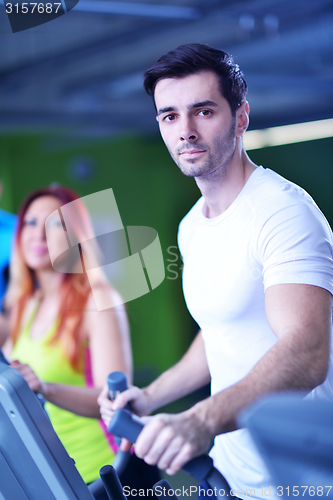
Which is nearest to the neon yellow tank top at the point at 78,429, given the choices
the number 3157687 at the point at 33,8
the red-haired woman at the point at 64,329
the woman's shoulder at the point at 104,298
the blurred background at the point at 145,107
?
the red-haired woman at the point at 64,329

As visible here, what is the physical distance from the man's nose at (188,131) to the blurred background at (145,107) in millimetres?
155

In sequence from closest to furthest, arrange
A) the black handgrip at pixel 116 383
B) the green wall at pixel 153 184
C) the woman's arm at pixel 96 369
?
the black handgrip at pixel 116 383 < the green wall at pixel 153 184 < the woman's arm at pixel 96 369

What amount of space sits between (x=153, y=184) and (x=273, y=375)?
755mm

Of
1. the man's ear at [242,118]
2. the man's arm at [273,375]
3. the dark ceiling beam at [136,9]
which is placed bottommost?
→ the man's arm at [273,375]

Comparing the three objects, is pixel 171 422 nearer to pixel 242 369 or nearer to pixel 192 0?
pixel 242 369

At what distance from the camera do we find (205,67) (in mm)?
983

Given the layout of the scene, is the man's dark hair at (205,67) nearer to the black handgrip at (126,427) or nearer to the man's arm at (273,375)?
the man's arm at (273,375)

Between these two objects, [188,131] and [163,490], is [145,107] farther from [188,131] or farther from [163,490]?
[163,490]

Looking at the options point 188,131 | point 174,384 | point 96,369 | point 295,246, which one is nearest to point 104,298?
point 96,369

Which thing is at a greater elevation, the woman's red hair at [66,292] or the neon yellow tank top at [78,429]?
the woman's red hair at [66,292]

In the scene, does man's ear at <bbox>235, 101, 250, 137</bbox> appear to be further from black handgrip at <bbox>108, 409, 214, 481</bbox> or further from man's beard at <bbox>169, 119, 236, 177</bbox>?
black handgrip at <bbox>108, 409, 214, 481</bbox>

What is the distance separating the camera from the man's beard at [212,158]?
0.97 metres

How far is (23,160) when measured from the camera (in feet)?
6.77

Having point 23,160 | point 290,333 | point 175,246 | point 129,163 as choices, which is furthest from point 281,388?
point 23,160
